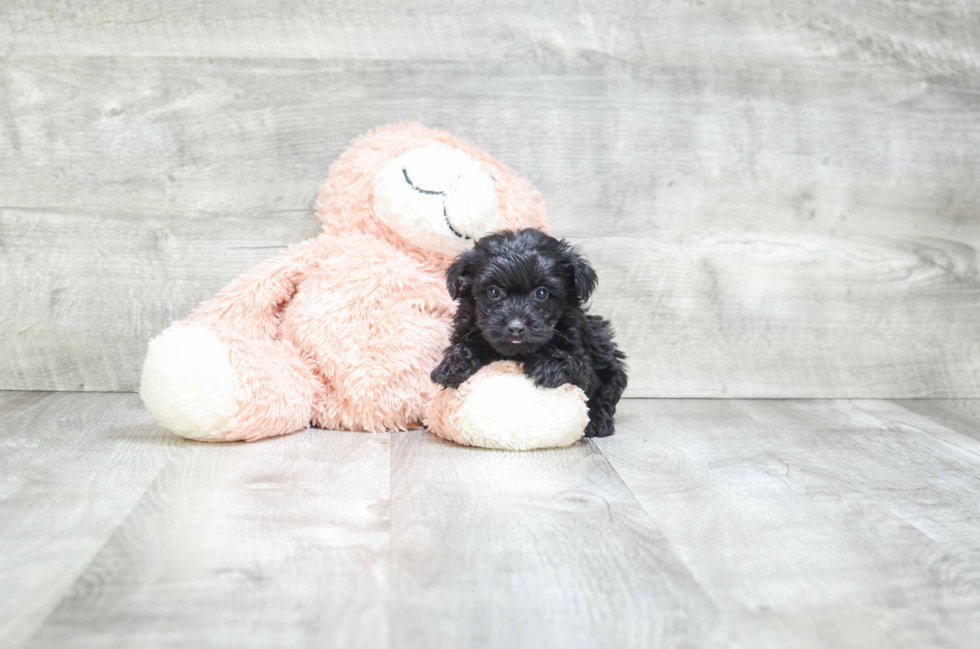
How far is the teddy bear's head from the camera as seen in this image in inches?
60.7

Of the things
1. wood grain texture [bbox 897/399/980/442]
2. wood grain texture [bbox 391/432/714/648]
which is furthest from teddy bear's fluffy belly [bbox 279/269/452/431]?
wood grain texture [bbox 897/399/980/442]

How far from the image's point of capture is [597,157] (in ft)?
6.18

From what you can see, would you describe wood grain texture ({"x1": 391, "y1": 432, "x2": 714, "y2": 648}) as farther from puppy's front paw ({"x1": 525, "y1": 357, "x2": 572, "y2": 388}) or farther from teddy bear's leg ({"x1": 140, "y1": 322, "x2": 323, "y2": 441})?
teddy bear's leg ({"x1": 140, "y1": 322, "x2": 323, "y2": 441})

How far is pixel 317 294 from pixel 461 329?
1.01ft

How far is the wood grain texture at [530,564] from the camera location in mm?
802

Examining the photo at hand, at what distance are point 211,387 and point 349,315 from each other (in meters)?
0.29

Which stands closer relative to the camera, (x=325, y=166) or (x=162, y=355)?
(x=162, y=355)

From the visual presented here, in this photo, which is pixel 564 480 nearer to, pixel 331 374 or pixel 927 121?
pixel 331 374

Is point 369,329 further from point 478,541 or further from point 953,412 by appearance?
point 953,412

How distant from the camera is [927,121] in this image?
1966mm

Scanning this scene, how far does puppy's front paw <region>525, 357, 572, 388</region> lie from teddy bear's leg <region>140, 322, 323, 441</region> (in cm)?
42

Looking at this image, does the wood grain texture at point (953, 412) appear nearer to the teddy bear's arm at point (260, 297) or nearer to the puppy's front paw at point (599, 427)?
the puppy's front paw at point (599, 427)

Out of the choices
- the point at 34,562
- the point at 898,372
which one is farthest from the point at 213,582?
the point at 898,372

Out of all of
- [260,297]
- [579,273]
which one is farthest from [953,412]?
[260,297]
